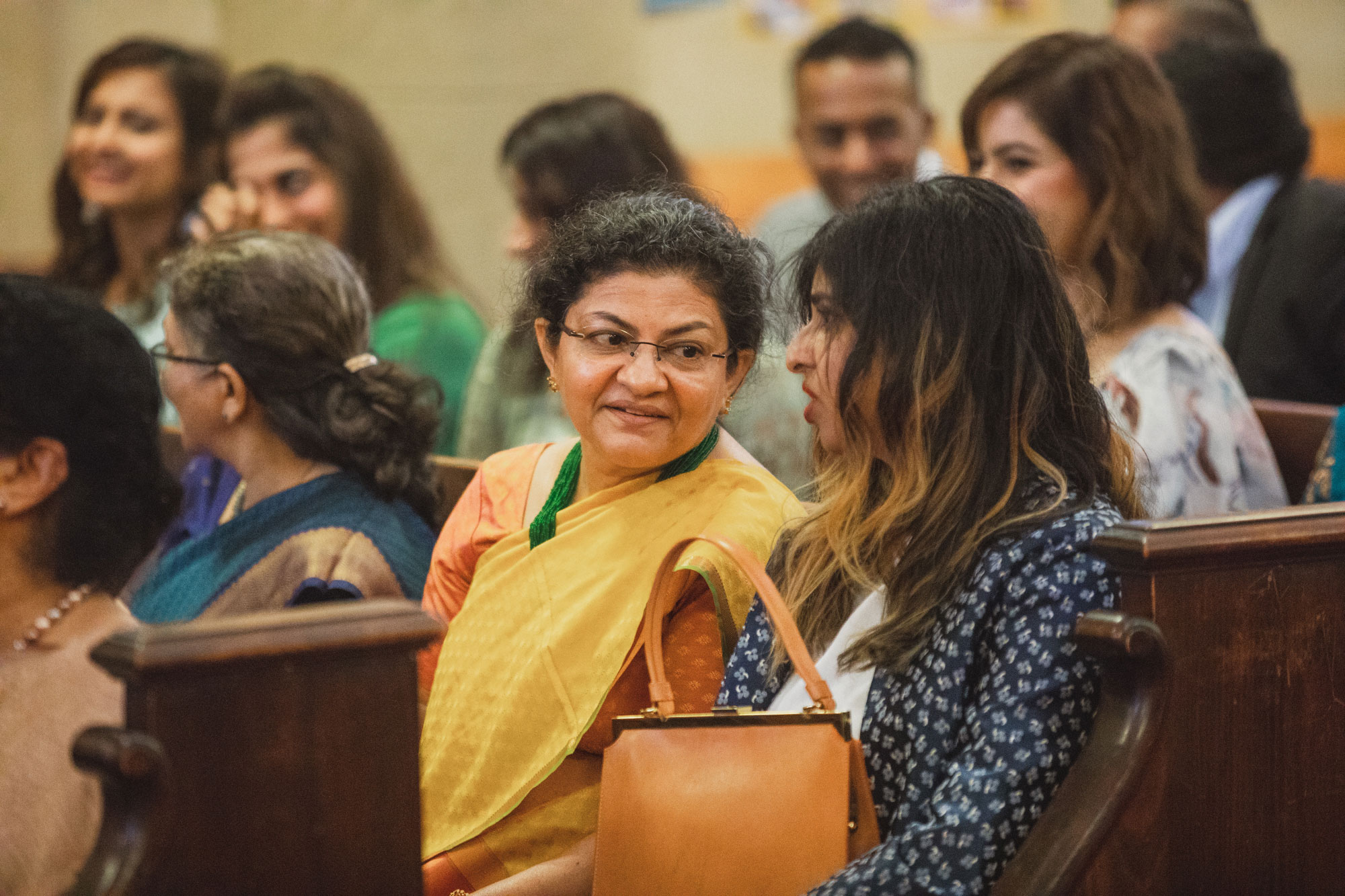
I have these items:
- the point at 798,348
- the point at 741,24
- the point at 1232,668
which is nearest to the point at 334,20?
the point at 741,24

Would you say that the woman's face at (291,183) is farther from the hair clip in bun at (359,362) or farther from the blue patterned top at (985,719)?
the blue patterned top at (985,719)

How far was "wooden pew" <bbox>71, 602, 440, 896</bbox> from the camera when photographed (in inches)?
53.6

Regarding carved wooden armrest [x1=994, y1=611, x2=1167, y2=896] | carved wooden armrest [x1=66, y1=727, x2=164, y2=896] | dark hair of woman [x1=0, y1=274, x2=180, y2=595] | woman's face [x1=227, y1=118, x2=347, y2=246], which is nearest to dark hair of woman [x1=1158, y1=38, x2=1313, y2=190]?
woman's face [x1=227, y1=118, x2=347, y2=246]

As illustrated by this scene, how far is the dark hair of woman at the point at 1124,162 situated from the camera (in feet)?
10.0

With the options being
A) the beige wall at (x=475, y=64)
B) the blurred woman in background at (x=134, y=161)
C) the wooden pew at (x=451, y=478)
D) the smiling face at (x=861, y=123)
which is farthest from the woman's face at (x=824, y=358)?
the beige wall at (x=475, y=64)

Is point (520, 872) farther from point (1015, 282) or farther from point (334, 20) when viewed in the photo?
point (334, 20)

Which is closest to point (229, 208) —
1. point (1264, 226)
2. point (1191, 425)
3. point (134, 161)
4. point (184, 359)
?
point (134, 161)

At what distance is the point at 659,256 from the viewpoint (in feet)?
7.29

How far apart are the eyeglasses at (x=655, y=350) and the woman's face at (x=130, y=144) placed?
3.02 m

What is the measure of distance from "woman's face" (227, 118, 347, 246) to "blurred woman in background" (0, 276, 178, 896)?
97.3 inches

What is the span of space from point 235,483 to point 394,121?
3599 mm

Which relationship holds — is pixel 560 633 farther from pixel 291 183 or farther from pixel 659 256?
pixel 291 183

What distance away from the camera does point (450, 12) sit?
643cm

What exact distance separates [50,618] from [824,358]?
1038mm
